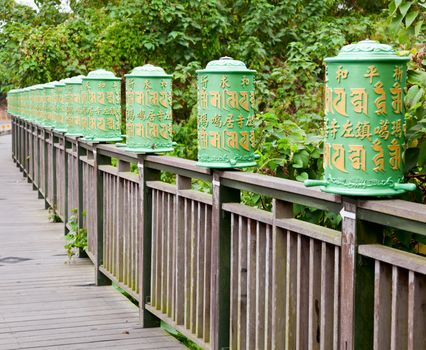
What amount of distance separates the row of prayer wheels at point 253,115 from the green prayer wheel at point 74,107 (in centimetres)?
24

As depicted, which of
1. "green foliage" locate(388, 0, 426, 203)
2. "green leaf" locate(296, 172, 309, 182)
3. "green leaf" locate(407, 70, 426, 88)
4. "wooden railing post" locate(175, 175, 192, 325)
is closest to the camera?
"green foliage" locate(388, 0, 426, 203)

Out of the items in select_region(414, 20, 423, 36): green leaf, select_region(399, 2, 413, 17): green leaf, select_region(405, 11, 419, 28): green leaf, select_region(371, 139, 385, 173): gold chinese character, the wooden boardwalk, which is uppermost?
select_region(399, 2, 413, 17): green leaf

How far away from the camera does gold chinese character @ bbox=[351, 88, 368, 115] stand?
10.2ft

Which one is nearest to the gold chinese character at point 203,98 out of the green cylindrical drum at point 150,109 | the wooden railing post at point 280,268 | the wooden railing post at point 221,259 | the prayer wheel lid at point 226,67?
the prayer wheel lid at point 226,67

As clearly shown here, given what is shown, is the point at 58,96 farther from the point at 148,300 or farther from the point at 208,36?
the point at 208,36

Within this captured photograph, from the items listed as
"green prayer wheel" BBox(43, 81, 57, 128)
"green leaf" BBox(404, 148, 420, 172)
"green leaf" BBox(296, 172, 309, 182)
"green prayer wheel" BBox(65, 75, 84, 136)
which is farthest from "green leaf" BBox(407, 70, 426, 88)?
"green prayer wheel" BBox(43, 81, 57, 128)

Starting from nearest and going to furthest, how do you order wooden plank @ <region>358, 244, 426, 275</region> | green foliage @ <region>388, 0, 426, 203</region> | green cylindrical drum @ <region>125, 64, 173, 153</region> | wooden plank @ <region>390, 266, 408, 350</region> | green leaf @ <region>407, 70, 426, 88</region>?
wooden plank @ <region>358, 244, 426, 275</region>, wooden plank @ <region>390, 266, 408, 350</region>, green foliage @ <region>388, 0, 426, 203</region>, green leaf @ <region>407, 70, 426, 88</region>, green cylindrical drum @ <region>125, 64, 173, 153</region>

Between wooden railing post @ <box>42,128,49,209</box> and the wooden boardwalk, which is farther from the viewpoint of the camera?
wooden railing post @ <box>42,128,49,209</box>

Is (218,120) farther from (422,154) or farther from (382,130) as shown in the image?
(382,130)

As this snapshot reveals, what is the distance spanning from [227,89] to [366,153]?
1422 mm

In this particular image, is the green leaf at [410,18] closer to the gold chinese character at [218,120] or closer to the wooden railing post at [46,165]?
the gold chinese character at [218,120]

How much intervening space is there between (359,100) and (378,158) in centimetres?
21

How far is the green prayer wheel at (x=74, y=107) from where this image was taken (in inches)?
337

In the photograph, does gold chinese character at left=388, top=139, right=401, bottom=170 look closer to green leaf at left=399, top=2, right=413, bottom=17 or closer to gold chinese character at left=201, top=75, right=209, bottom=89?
green leaf at left=399, top=2, right=413, bottom=17
